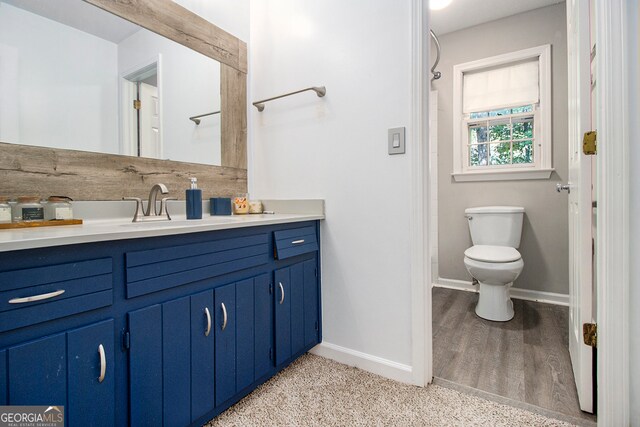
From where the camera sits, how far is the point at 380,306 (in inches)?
62.7

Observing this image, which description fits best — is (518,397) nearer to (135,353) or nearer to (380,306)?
(380,306)

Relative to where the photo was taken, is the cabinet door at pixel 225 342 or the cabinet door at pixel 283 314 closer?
the cabinet door at pixel 225 342

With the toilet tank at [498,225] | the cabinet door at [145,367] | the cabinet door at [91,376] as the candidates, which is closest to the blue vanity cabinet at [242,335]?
the cabinet door at [145,367]

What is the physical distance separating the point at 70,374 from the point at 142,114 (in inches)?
46.1

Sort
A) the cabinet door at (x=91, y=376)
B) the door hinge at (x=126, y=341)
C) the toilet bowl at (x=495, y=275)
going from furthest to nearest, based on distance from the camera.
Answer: the toilet bowl at (x=495, y=275) < the door hinge at (x=126, y=341) < the cabinet door at (x=91, y=376)

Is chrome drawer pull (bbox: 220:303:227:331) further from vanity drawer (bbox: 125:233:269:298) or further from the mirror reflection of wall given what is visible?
the mirror reflection of wall

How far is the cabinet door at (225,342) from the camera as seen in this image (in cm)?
120

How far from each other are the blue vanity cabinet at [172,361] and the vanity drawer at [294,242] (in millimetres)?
402

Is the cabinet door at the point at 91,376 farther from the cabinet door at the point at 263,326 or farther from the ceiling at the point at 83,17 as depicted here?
the ceiling at the point at 83,17

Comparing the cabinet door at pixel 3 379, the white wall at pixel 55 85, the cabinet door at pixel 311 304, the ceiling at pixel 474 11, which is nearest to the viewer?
the cabinet door at pixel 3 379

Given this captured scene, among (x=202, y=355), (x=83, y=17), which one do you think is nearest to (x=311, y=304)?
(x=202, y=355)

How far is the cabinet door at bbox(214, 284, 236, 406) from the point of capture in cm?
120

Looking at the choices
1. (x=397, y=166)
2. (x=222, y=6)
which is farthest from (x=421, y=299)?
(x=222, y=6)

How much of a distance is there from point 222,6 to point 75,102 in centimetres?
108
